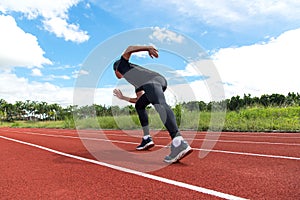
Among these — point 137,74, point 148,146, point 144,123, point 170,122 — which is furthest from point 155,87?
point 148,146

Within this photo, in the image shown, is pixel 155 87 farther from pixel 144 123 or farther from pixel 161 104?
pixel 144 123

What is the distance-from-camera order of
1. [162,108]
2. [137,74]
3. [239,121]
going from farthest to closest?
[239,121] → [137,74] → [162,108]

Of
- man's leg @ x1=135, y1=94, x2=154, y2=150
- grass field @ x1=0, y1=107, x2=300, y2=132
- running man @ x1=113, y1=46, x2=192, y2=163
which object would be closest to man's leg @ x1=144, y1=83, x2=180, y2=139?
running man @ x1=113, y1=46, x2=192, y2=163

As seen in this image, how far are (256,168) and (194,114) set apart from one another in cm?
1360

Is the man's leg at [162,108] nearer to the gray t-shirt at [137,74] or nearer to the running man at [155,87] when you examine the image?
the running man at [155,87]

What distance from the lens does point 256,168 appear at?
376 cm

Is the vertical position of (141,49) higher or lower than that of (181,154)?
higher

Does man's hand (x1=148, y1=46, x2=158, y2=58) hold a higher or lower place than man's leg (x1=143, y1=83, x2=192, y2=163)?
higher

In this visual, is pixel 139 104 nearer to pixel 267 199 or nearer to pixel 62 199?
pixel 62 199

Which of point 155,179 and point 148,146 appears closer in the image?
point 155,179

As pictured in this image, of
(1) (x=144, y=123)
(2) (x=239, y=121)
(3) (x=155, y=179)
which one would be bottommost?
(3) (x=155, y=179)

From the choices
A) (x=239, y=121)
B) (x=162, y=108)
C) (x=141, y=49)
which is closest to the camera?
(x=162, y=108)

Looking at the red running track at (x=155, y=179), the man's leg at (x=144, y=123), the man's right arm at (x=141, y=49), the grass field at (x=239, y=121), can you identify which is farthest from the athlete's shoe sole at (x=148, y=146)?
the grass field at (x=239, y=121)

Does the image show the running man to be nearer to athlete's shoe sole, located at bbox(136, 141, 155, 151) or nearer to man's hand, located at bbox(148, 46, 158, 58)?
man's hand, located at bbox(148, 46, 158, 58)
